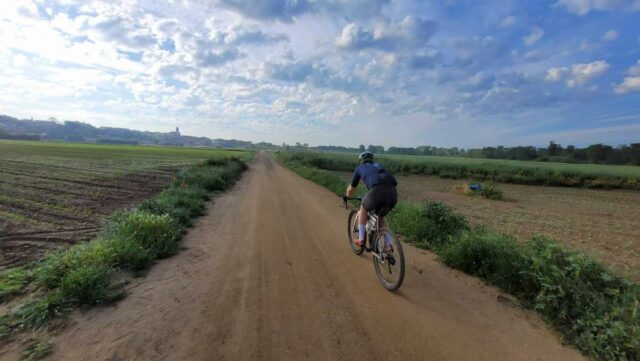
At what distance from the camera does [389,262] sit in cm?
511

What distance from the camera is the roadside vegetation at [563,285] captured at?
137 inches

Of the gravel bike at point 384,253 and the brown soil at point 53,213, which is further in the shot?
the brown soil at point 53,213

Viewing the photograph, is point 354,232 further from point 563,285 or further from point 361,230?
point 563,285

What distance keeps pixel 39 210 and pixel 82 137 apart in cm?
22691

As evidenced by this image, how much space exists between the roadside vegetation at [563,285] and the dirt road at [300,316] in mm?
254

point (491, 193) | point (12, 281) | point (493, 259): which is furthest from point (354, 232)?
point (491, 193)

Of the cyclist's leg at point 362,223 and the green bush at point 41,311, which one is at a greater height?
the cyclist's leg at point 362,223

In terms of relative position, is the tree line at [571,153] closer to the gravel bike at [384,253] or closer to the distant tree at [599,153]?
the distant tree at [599,153]

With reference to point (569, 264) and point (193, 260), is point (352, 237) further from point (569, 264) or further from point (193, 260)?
point (569, 264)

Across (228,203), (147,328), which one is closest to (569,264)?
(147,328)

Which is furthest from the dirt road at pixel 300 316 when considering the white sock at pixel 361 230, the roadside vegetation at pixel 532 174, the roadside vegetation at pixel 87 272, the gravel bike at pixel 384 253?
the roadside vegetation at pixel 532 174

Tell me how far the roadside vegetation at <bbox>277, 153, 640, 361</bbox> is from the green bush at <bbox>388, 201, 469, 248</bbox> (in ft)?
0.78

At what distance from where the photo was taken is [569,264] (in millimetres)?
4742

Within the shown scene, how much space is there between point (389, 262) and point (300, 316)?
67.8 inches
